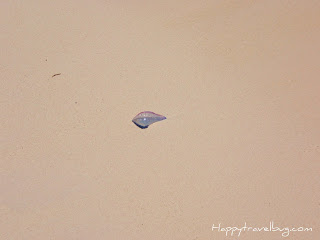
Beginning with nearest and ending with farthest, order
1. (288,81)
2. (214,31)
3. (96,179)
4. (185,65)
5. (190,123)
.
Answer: (96,179) < (190,123) < (288,81) < (185,65) < (214,31)

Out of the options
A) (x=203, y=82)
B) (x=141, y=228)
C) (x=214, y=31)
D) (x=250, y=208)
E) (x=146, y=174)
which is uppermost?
(x=214, y=31)

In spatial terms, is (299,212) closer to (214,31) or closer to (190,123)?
(190,123)

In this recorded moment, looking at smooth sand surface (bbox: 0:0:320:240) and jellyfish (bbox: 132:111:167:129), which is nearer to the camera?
smooth sand surface (bbox: 0:0:320:240)

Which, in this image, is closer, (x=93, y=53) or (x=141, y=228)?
(x=141, y=228)

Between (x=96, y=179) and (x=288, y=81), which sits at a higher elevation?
(x=288, y=81)

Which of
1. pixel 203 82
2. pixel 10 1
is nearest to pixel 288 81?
pixel 203 82

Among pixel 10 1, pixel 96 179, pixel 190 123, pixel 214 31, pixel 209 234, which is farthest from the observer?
pixel 10 1
